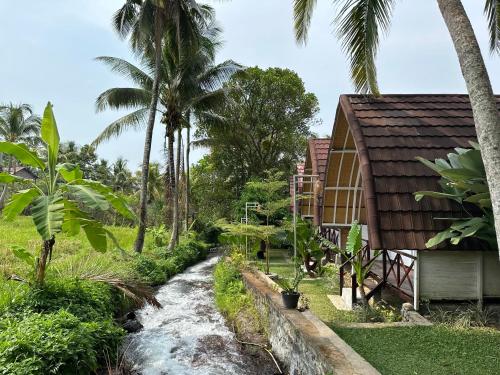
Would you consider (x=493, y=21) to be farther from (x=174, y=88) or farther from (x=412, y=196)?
(x=174, y=88)

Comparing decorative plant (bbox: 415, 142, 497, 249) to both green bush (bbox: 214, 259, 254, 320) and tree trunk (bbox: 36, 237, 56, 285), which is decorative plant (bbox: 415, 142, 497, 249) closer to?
green bush (bbox: 214, 259, 254, 320)

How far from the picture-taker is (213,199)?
101ft

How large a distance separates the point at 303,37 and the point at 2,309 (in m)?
6.73

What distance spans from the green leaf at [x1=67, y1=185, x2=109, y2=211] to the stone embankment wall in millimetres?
3319

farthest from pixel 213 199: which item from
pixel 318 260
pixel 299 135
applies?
pixel 318 260

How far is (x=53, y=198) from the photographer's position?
625cm

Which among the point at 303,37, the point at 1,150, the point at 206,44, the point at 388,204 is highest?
the point at 206,44

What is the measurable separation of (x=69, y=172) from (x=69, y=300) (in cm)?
205

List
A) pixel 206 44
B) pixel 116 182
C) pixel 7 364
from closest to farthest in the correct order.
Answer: pixel 7 364 < pixel 206 44 < pixel 116 182

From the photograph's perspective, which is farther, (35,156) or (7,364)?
(35,156)

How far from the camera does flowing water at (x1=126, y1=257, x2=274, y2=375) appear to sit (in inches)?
281

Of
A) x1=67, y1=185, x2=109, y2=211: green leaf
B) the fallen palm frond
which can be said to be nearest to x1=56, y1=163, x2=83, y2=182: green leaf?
x1=67, y1=185, x2=109, y2=211: green leaf

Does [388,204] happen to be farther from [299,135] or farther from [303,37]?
[299,135]

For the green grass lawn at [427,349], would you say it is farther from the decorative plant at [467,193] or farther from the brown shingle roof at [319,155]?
the brown shingle roof at [319,155]
